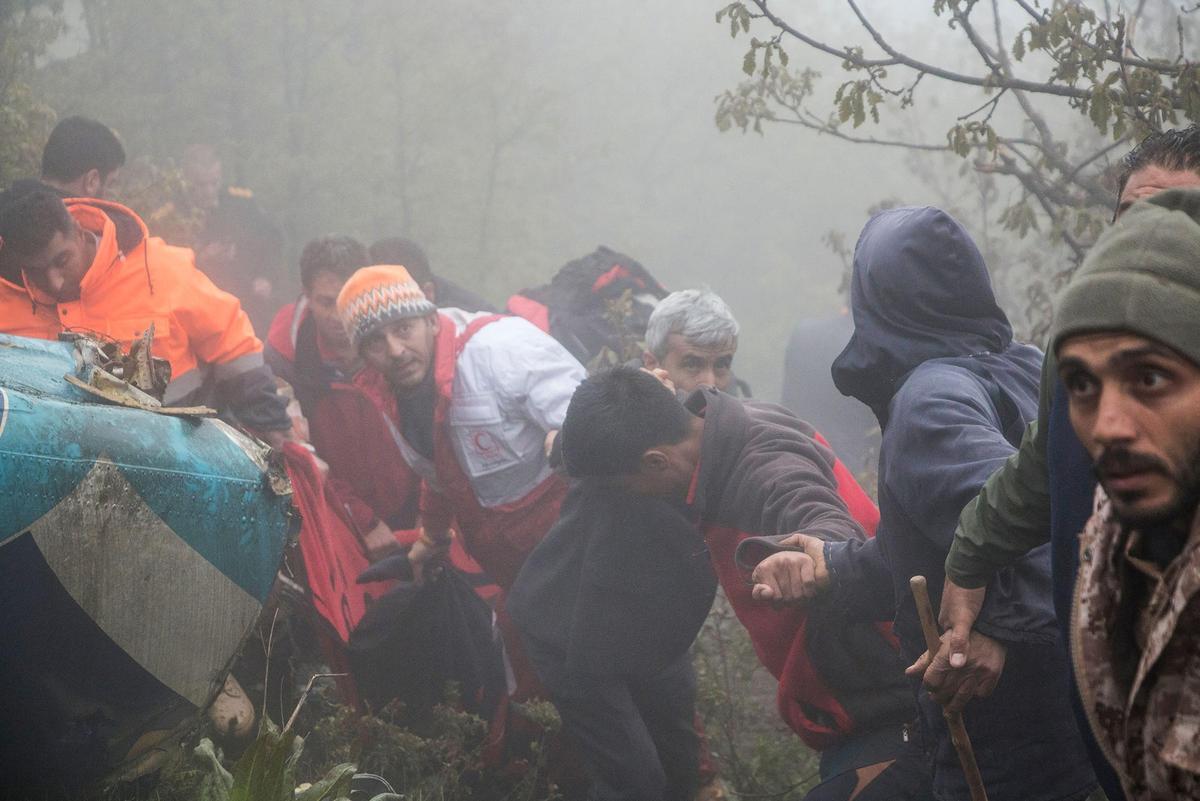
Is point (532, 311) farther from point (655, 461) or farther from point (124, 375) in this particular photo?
point (124, 375)

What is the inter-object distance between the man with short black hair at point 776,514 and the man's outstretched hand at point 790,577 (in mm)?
41

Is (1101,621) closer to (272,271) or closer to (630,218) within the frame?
(272,271)

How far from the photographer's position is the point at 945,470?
2.16 metres

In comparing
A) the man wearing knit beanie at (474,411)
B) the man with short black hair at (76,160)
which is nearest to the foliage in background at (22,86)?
the man with short black hair at (76,160)

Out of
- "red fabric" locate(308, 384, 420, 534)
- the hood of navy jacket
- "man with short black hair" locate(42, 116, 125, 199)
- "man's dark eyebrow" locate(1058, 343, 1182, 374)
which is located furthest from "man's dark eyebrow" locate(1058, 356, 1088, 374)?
"man with short black hair" locate(42, 116, 125, 199)

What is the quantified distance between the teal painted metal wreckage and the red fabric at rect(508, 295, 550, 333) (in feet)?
8.81

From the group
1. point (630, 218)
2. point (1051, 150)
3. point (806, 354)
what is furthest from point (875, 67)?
point (630, 218)

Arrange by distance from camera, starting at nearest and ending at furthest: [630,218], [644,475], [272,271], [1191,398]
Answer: [1191,398]
[644,475]
[272,271]
[630,218]

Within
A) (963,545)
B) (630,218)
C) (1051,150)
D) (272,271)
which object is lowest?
(630,218)

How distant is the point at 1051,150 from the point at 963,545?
10.2 ft

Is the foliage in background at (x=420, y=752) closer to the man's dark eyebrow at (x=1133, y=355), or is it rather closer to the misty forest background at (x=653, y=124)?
the misty forest background at (x=653, y=124)

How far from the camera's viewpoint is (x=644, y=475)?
11.2 ft

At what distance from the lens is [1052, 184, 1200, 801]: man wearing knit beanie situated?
1288 millimetres

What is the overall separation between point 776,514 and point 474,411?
65.6 inches
